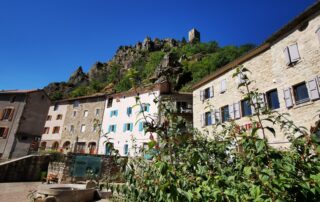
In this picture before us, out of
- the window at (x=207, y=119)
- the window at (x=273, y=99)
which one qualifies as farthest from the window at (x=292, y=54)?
the window at (x=207, y=119)

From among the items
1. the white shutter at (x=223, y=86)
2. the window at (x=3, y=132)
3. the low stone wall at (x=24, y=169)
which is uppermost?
the white shutter at (x=223, y=86)

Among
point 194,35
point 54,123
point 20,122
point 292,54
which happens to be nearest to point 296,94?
point 292,54

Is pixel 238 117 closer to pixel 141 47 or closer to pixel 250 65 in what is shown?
pixel 250 65

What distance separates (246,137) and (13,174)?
77.1 feet

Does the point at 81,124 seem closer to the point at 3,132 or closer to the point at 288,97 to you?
the point at 3,132

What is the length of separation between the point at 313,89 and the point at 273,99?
313cm

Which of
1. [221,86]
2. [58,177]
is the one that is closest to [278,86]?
[221,86]

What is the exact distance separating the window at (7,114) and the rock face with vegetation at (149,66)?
2559 cm

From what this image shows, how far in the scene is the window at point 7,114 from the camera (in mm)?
29522

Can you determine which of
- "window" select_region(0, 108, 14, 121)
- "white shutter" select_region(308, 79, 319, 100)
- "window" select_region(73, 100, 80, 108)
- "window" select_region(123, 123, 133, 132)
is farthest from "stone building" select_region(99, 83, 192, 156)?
"white shutter" select_region(308, 79, 319, 100)

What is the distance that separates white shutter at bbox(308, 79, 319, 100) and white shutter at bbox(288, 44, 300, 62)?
2111 mm

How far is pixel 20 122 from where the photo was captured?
2914 cm

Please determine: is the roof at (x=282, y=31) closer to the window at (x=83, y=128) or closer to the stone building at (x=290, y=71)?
the stone building at (x=290, y=71)

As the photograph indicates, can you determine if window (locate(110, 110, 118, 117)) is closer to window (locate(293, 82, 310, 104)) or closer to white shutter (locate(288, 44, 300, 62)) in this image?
window (locate(293, 82, 310, 104))
